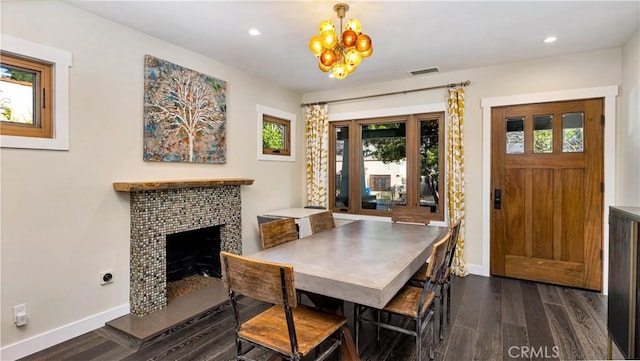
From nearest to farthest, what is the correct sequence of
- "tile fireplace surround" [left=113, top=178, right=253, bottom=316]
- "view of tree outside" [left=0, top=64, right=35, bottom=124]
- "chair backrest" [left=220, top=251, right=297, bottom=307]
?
"chair backrest" [left=220, top=251, right=297, bottom=307] < "view of tree outside" [left=0, top=64, right=35, bottom=124] < "tile fireplace surround" [left=113, top=178, right=253, bottom=316]

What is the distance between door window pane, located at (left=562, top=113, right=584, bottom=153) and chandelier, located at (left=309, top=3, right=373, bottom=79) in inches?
112

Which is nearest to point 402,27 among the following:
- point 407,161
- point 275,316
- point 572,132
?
point 407,161

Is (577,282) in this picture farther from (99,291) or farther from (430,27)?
(99,291)

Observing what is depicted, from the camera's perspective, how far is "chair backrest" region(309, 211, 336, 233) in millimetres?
2875

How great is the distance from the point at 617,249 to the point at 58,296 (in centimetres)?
395

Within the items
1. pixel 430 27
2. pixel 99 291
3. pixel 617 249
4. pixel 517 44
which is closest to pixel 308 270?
pixel 617 249

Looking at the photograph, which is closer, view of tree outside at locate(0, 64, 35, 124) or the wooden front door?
view of tree outside at locate(0, 64, 35, 124)

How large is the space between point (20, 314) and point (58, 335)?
0.33m

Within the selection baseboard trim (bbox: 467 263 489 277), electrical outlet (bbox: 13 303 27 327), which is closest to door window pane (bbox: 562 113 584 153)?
baseboard trim (bbox: 467 263 489 277)

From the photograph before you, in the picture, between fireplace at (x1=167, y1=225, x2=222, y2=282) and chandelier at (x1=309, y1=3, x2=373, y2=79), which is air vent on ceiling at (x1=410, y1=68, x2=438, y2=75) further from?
fireplace at (x1=167, y1=225, x2=222, y2=282)

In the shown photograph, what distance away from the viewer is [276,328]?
1.71 metres

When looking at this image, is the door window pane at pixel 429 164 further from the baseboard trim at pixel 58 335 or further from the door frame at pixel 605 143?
the baseboard trim at pixel 58 335

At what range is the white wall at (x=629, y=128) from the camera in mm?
2859

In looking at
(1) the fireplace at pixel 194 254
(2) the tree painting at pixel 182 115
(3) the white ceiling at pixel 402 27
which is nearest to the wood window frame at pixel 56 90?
(3) the white ceiling at pixel 402 27
